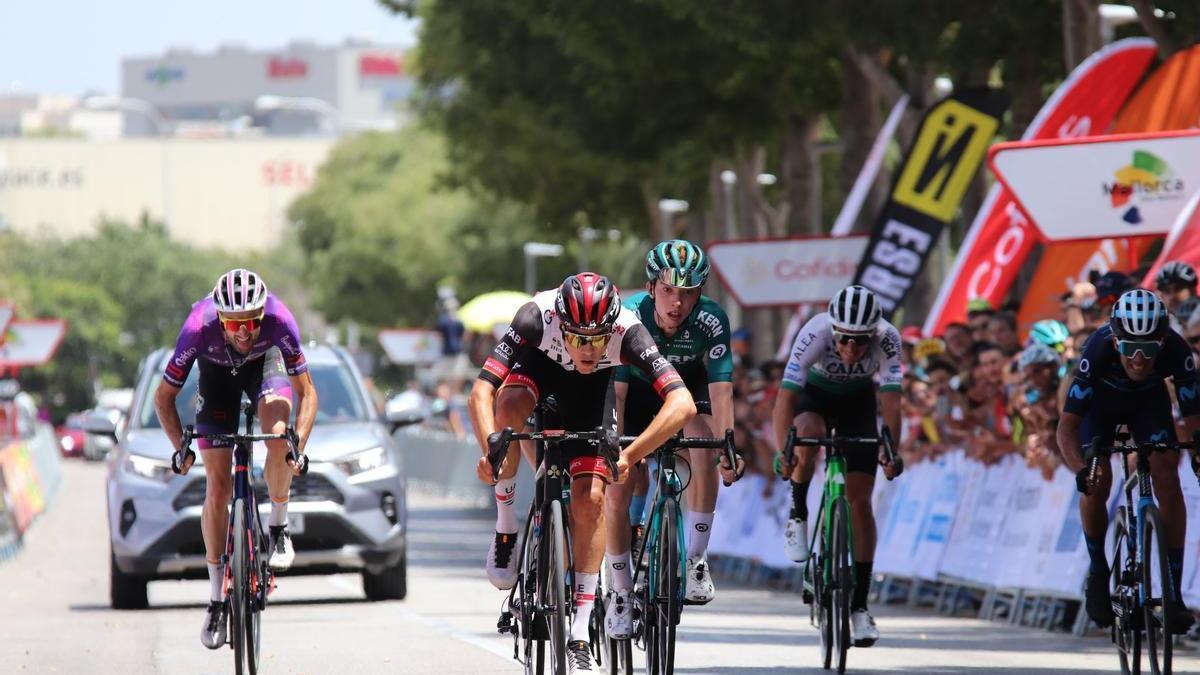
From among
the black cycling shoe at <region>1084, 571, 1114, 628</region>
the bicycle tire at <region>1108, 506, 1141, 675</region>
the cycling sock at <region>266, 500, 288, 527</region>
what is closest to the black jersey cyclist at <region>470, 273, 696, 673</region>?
the cycling sock at <region>266, 500, 288, 527</region>

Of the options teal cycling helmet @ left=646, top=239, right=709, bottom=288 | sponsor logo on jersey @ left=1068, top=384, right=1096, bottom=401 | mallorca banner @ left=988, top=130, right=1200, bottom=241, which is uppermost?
mallorca banner @ left=988, top=130, right=1200, bottom=241

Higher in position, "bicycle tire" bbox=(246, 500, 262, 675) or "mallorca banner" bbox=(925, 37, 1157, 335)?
"mallorca banner" bbox=(925, 37, 1157, 335)

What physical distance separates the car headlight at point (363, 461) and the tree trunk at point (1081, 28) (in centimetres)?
829

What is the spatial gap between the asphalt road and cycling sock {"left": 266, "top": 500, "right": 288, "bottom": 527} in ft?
2.67

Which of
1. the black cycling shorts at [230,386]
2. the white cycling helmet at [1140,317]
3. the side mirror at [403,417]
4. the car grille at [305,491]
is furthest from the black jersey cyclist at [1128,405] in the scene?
the car grille at [305,491]

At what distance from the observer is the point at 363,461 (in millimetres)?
17000

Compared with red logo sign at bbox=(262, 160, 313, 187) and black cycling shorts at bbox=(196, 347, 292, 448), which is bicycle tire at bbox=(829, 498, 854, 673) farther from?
red logo sign at bbox=(262, 160, 313, 187)

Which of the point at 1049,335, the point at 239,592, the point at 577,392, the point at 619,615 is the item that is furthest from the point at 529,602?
the point at 1049,335

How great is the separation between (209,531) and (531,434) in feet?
8.56

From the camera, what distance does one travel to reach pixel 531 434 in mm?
10062

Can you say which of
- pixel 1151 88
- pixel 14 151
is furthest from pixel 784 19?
pixel 14 151

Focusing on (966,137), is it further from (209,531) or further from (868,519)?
(209,531)

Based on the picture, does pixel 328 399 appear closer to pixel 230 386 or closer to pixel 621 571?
pixel 230 386

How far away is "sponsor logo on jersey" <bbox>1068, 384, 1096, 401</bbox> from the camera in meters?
11.7
